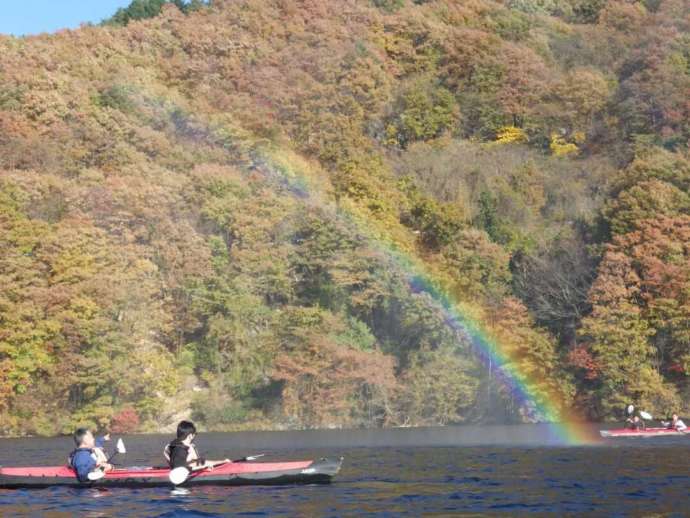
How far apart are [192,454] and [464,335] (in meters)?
49.5

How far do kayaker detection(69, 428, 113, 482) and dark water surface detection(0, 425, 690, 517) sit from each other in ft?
2.09

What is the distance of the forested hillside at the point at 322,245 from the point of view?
70375 mm

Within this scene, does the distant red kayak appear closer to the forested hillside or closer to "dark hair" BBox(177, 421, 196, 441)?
the forested hillside

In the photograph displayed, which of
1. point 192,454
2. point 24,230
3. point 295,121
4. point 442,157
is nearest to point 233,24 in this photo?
point 295,121

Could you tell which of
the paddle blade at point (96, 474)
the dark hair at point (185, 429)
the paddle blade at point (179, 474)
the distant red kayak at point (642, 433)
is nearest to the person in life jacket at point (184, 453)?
the dark hair at point (185, 429)

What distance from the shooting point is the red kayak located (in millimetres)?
28500

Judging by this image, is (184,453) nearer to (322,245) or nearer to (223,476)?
(223,476)

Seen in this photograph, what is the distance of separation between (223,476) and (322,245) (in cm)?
5414

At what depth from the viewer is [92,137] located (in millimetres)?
99125

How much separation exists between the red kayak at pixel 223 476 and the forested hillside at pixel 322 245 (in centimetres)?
3917

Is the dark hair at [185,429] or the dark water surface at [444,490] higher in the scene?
the dark hair at [185,429]

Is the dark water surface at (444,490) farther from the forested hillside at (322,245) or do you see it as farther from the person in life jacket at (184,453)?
the forested hillside at (322,245)

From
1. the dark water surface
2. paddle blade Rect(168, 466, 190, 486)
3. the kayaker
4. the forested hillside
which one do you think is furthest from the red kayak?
the forested hillside

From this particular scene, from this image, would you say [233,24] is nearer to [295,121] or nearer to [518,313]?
[295,121]
